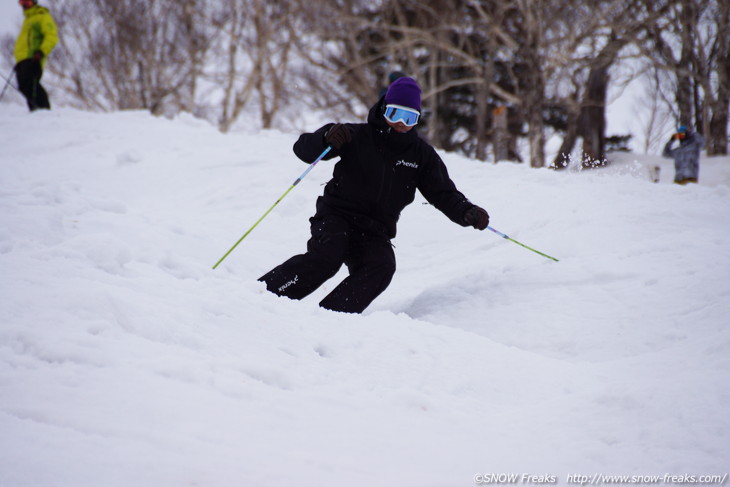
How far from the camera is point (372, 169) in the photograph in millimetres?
3508

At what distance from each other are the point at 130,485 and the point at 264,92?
20.0m

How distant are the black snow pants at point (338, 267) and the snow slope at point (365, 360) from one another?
1.09 feet

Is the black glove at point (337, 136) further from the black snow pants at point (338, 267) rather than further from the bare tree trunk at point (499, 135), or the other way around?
the bare tree trunk at point (499, 135)

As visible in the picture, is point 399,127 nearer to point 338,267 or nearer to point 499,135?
point 338,267

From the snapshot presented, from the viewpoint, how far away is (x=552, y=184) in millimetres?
6551

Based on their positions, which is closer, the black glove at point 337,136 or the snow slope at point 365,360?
the snow slope at point 365,360

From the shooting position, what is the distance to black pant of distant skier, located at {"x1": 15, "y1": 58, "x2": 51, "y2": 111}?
9.76 meters

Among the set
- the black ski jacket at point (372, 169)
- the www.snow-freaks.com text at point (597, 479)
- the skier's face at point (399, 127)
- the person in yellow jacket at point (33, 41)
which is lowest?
the www.snow-freaks.com text at point (597, 479)

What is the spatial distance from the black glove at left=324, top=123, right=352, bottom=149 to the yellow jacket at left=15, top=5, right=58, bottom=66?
810 cm

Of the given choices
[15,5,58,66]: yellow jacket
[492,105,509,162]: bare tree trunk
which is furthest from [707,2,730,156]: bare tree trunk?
[15,5,58,66]: yellow jacket

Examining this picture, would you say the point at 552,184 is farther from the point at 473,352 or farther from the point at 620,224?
the point at 473,352

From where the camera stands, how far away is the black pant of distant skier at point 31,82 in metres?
9.76

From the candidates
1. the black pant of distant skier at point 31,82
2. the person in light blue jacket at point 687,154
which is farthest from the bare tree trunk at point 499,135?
the black pant of distant skier at point 31,82

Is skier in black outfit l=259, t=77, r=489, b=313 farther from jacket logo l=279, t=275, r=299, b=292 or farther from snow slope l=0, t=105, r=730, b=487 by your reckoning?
snow slope l=0, t=105, r=730, b=487
